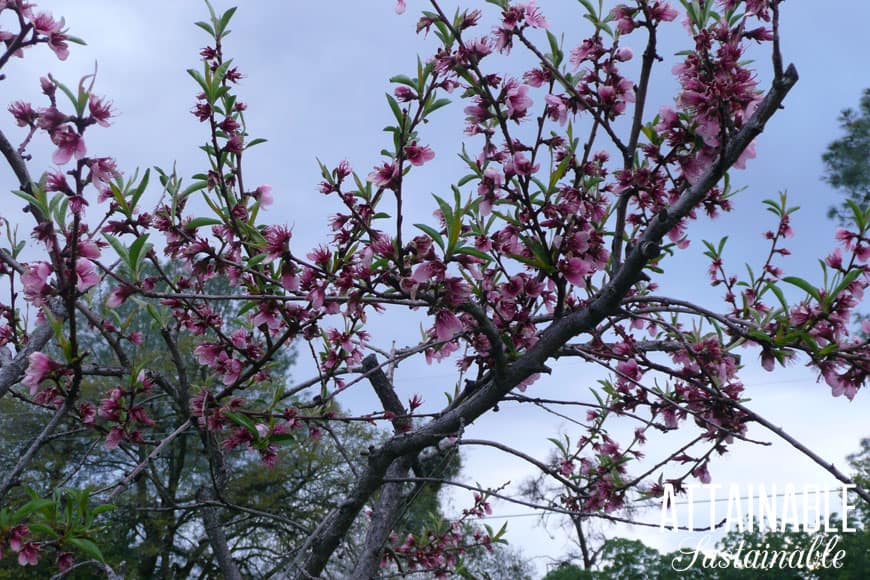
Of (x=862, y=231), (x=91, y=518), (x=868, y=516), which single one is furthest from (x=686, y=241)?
(x=868, y=516)

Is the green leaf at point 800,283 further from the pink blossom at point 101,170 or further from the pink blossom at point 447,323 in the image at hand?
the pink blossom at point 101,170

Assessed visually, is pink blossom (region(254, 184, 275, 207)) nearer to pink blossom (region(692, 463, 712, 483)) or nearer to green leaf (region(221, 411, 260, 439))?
green leaf (region(221, 411, 260, 439))

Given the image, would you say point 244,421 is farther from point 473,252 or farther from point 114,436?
point 473,252

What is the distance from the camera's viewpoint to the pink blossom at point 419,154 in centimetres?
191

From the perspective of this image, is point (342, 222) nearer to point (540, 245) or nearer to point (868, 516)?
point (540, 245)

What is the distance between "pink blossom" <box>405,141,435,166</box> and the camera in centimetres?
191

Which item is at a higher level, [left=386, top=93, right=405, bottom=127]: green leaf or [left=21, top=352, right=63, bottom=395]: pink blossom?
[left=386, top=93, right=405, bottom=127]: green leaf

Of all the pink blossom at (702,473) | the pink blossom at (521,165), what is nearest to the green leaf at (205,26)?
the pink blossom at (521,165)

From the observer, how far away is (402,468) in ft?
9.93

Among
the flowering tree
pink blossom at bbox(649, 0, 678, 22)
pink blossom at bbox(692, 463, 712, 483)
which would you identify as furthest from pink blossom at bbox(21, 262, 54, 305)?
pink blossom at bbox(692, 463, 712, 483)

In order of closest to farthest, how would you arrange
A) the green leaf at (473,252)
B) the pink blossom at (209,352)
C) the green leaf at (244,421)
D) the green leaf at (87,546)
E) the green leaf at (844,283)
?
the green leaf at (473,252), the green leaf at (87,546), the green leaf at (844,283), the green leaf at (244,421), the pink blossom at (209,352)

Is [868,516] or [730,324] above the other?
[868,516]

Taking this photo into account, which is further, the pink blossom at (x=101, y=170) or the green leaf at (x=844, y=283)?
the green leaf at (x=844, y=283)

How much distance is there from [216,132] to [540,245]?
1103 mm
